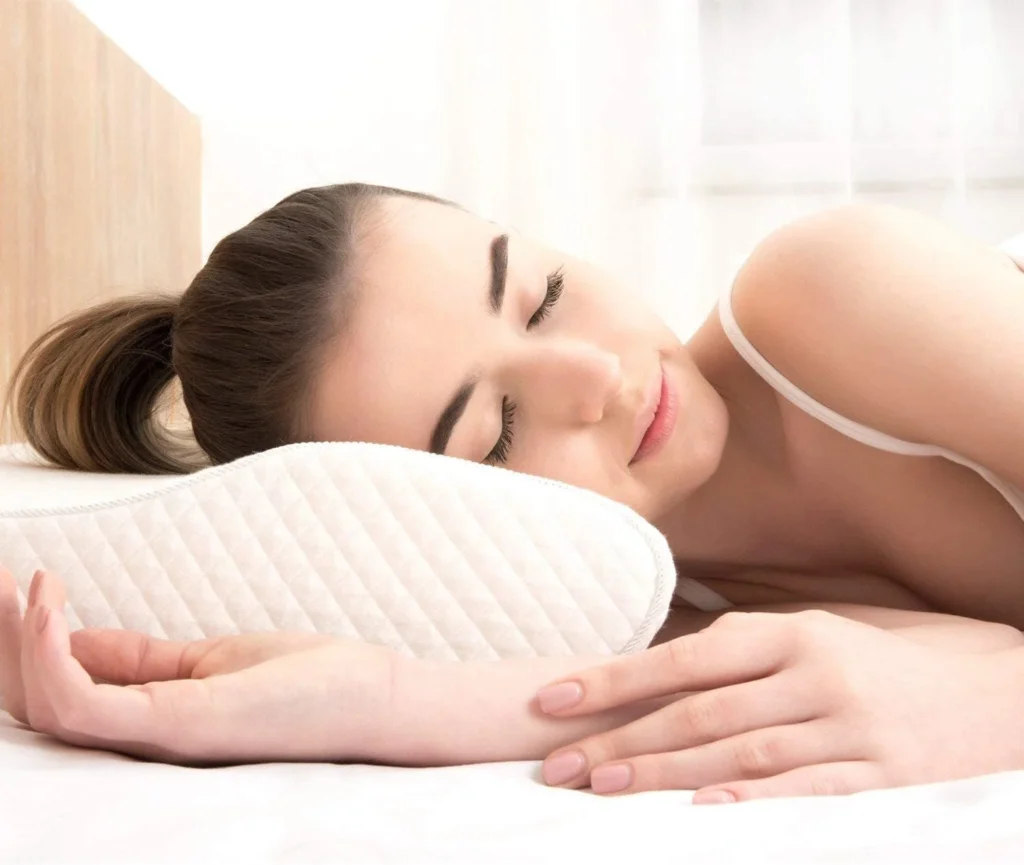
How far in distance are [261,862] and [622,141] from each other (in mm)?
2503

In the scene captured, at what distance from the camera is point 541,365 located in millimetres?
1058

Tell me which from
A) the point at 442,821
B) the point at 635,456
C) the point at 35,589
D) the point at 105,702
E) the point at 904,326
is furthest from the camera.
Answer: the point at 635,456

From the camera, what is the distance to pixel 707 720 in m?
0.67

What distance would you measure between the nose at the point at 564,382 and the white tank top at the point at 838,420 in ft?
0.66

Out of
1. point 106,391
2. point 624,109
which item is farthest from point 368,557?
point 624,109

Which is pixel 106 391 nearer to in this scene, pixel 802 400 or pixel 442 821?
pixel 802 400

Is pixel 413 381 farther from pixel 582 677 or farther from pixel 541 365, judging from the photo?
pixel 582 677

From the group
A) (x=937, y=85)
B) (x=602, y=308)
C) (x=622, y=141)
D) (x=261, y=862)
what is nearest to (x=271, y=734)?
(x=261, y=862)

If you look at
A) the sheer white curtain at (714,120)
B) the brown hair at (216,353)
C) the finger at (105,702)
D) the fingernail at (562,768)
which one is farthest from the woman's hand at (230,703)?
the sheer white curtain at (714,120)

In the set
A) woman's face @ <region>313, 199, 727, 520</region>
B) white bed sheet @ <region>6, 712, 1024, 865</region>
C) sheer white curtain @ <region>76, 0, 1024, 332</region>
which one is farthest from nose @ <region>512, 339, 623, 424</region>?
sheer white curtain @ <region>76, 0, 1024, 332</region>

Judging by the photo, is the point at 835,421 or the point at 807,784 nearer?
the point at 807,784

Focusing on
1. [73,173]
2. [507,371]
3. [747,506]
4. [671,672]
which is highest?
[73,173]

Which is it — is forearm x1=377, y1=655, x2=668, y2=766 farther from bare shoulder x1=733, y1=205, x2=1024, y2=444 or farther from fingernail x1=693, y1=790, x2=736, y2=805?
bare shoulder x1=733, y1=205, x2=1024, y2=444

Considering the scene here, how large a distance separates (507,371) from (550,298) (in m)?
0.12
